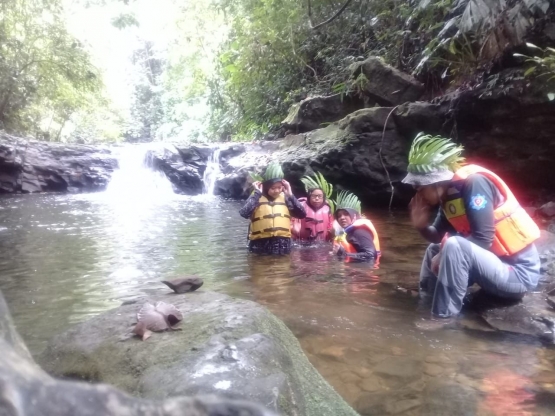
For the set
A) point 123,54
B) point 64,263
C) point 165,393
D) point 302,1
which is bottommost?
point 64,263

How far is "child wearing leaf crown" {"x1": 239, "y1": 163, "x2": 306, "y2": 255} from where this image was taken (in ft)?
22.9

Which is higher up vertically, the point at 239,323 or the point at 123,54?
the point at 123,54

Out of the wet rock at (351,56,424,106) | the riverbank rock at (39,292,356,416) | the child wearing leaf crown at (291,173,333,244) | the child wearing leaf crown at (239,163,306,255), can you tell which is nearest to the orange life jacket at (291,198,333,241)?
the child wearing leaf crown at (291,173,333,244)

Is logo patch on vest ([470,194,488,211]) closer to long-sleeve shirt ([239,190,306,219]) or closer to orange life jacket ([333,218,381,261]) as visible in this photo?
orange life jacket ([333,218,381,261])

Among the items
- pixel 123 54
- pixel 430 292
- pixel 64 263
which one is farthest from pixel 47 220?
pixel 123 54

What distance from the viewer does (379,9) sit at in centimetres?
1216

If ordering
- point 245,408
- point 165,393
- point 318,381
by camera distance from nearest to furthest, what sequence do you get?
point 245,408, point 165,393, point 318,381

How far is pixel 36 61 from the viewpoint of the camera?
1738cm

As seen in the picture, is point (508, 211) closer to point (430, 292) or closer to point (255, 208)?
point (430, 292)

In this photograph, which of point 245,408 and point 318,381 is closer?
point 245,408

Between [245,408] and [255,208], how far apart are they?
6.28m

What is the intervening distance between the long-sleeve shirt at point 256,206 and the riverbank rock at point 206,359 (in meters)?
3.94

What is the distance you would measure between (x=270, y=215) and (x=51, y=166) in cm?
1040

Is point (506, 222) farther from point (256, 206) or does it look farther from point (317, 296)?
point (256, 206)
